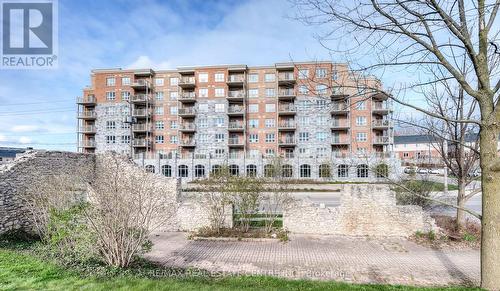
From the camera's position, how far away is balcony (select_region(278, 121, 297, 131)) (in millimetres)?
45188

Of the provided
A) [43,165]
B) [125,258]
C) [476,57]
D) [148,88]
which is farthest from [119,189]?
[148,88]

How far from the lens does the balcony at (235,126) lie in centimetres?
4620

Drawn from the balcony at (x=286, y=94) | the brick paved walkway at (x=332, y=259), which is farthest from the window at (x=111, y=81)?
the brick paved walkway at (x=332, y=259)

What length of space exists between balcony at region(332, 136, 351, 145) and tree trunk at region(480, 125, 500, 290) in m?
40.2

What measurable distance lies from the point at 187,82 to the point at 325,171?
87.5 ft

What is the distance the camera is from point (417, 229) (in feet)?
39.5

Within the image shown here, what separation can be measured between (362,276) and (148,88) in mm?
47665

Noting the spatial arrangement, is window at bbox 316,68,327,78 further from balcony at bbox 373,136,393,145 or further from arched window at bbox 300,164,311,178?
balcony at bbox 373,136,393,145

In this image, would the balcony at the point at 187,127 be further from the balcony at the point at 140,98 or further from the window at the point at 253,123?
the window at the point at 253,123

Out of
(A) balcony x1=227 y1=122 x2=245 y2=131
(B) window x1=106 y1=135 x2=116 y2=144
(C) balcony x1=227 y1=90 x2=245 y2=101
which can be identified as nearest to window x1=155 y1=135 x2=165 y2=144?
(B) window x1=106 y1=135 x2=116 y2=144

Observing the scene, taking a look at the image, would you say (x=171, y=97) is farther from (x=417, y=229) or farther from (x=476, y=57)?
(x=476, y=57)

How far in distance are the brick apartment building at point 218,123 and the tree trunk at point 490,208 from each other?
36039 mm

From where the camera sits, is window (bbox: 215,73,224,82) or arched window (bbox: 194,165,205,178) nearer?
arched window (bbox: 194,165,205,178)

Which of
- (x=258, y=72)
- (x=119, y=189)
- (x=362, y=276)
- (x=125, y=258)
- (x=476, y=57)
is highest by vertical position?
(x=258, y=72)
